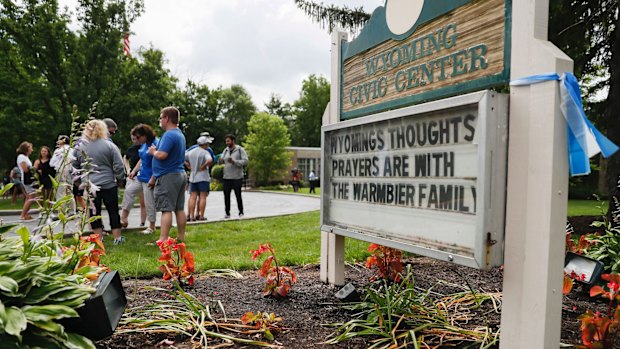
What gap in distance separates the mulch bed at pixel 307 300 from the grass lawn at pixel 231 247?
1.10 ft

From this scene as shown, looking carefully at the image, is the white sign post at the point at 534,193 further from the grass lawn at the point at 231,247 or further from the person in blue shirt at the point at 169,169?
the person in blue shirt at the point at 169,169

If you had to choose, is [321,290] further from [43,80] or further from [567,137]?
[43,80]

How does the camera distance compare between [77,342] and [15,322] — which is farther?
[77,342]

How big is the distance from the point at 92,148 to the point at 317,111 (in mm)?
57792

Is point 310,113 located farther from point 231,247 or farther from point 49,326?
point 49,326

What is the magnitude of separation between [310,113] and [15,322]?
6166cm

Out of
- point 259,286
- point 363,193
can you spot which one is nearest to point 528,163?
point 363,193

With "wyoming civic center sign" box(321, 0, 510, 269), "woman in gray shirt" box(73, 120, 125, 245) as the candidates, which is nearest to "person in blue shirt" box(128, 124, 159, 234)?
"woman in gray shirt" box(73, 120, 125, 245)

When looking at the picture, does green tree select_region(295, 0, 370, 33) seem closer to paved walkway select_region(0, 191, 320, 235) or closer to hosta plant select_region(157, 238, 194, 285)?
paved walkway select_region(0, 191, 320, 235)

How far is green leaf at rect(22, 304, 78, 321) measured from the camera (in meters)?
1.60

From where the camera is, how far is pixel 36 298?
171 cm

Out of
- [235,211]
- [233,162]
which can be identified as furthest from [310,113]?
[233,162]

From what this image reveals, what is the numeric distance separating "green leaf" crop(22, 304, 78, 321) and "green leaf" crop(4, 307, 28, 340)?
0.06 metres

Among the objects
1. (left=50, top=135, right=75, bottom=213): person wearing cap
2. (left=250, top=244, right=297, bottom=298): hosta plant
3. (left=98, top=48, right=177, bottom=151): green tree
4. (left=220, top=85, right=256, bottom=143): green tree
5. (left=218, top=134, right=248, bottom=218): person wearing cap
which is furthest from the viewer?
(left=220, top=85, right=256, bottom=143): green tree
